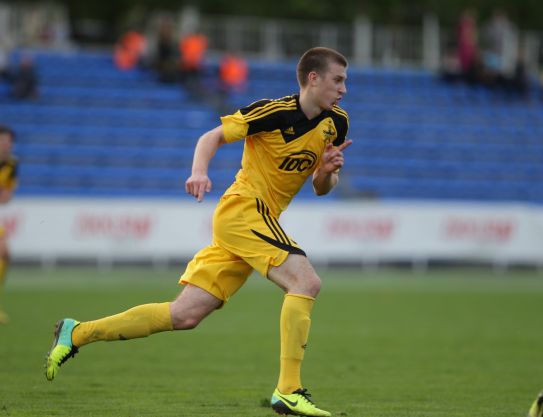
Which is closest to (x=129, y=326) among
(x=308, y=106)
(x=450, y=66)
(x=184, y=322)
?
(x=184, y=322)

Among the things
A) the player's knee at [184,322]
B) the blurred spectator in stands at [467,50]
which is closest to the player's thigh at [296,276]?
the player's knee at [184,322]

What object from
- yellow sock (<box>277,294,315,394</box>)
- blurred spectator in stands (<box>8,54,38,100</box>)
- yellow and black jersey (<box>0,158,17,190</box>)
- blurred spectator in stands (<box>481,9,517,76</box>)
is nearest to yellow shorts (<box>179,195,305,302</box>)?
yellow sock (<box>277,294,315,394</box>)

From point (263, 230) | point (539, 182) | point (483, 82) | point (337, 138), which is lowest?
point (539, 182)

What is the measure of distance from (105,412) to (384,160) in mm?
21687

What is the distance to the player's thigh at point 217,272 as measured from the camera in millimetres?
7129

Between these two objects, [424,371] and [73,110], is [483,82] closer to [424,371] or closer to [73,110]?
[73,110]

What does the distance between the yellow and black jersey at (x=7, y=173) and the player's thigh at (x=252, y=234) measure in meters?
6.27

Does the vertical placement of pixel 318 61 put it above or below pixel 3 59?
above

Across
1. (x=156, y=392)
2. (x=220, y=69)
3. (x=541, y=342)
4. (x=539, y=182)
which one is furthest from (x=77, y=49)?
(x=156, y=392)

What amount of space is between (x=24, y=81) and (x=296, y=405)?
22.2m

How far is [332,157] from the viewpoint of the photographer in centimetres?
732

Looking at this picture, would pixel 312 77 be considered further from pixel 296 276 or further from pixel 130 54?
pixel 130 54

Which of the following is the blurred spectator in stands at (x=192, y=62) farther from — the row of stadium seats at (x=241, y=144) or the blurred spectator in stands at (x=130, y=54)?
the blurred spectator in stands at (x=130, y=54)

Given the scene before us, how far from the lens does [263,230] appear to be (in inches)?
279
